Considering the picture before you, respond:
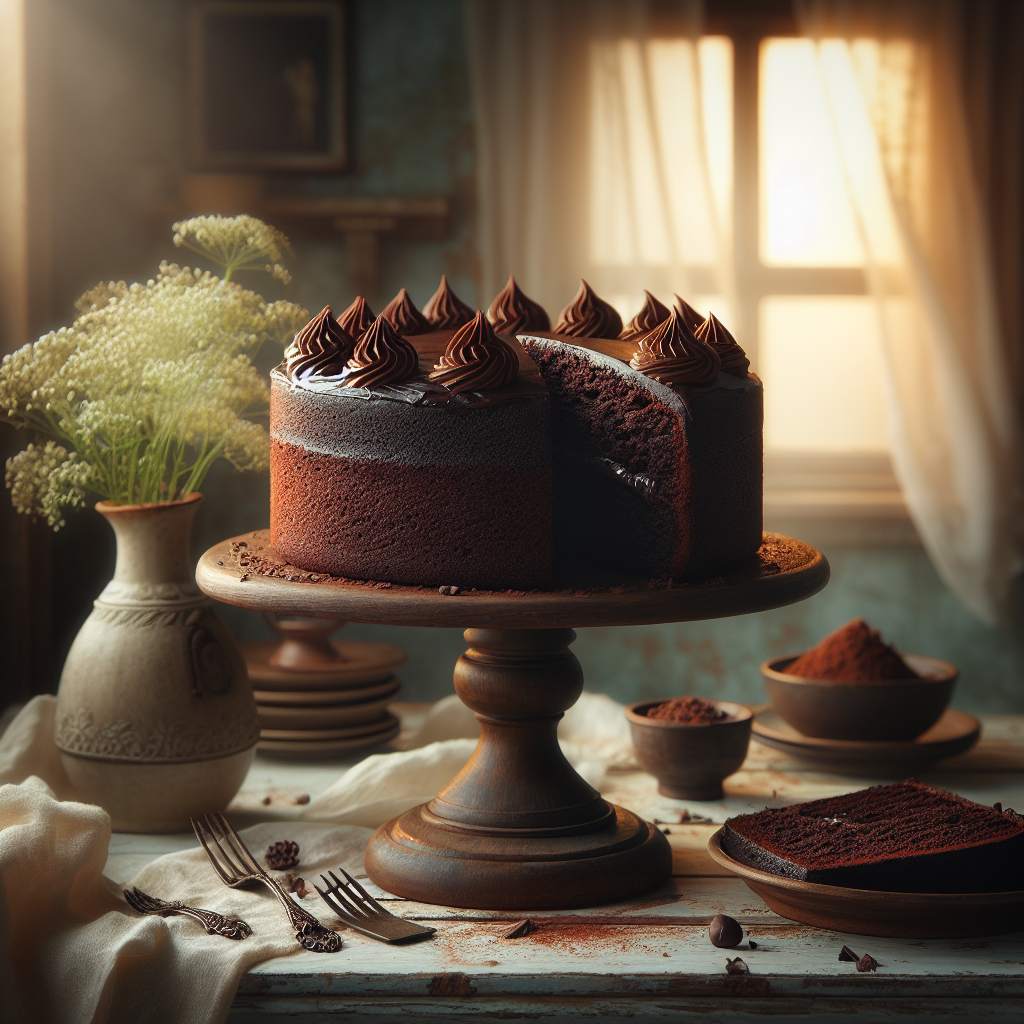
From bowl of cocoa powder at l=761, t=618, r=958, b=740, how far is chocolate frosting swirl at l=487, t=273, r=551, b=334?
0.63 metres

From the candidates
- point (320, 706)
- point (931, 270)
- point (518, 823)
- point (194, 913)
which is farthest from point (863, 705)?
point (931, 270)

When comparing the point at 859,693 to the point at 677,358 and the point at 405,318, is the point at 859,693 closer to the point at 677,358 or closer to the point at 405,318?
the point at 677,358

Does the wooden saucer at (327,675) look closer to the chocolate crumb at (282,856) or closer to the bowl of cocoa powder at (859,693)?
the chocolate crumb at (282,856)

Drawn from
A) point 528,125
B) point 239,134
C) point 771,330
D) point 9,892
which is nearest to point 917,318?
point 771,330

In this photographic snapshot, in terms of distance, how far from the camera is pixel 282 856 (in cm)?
143

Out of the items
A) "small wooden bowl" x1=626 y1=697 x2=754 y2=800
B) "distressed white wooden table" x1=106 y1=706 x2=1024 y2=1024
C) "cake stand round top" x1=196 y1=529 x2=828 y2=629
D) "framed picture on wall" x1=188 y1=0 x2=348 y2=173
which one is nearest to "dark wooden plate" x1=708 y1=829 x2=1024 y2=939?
"distressed white wooden table" x1=106 y1=706 x2=1024 y2=1024

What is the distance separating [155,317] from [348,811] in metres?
0.70

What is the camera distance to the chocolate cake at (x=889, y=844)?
1.18 m

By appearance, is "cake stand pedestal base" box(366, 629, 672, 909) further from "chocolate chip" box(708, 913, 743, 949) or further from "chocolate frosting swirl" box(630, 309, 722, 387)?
"chocolate frosting swirl" box(630, 309, 722, 387)

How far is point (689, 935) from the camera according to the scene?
1.22 meters

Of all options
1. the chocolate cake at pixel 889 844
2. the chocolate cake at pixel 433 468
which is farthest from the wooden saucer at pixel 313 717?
the chocolate cake at pixel 889 844

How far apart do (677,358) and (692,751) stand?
57 centimetres

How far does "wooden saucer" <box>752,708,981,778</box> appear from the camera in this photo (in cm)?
170

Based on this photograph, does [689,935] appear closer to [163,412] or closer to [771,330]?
[163,412]
